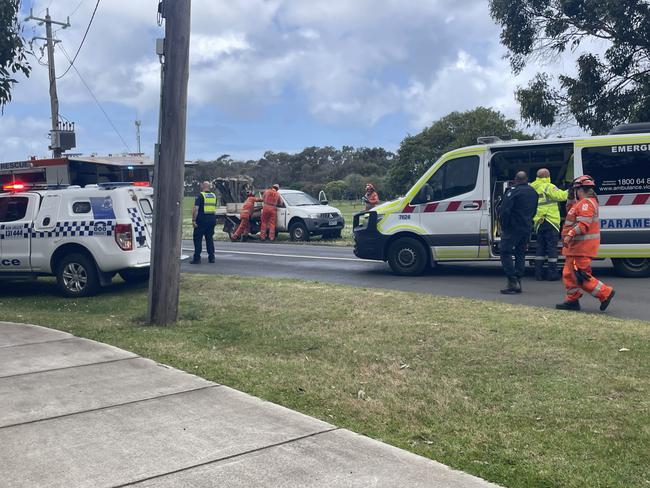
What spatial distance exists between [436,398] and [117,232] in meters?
6.80

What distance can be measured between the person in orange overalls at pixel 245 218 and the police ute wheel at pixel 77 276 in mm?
11571

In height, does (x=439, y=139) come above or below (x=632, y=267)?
above

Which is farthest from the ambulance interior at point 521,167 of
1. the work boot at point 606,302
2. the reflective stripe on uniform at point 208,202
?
the reflective stripe on uniform at point 208,202

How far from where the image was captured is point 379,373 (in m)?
5.91

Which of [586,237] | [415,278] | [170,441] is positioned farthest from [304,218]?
[170,441]

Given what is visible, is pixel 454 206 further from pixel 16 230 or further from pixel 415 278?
pixel 16 230

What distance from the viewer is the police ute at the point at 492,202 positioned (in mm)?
11117

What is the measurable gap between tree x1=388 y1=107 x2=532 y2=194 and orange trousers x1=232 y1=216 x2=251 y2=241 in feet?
89.9

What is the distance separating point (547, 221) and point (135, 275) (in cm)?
703

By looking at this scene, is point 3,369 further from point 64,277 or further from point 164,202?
point 64,277

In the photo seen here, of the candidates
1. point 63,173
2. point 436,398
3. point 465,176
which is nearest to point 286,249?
point 63,173

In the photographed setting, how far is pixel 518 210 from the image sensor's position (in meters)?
10.0

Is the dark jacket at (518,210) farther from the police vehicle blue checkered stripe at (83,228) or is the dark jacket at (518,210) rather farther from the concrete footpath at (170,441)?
the police vehicle blue checkered stripe at (83,228)

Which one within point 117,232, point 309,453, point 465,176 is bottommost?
point 309,453
